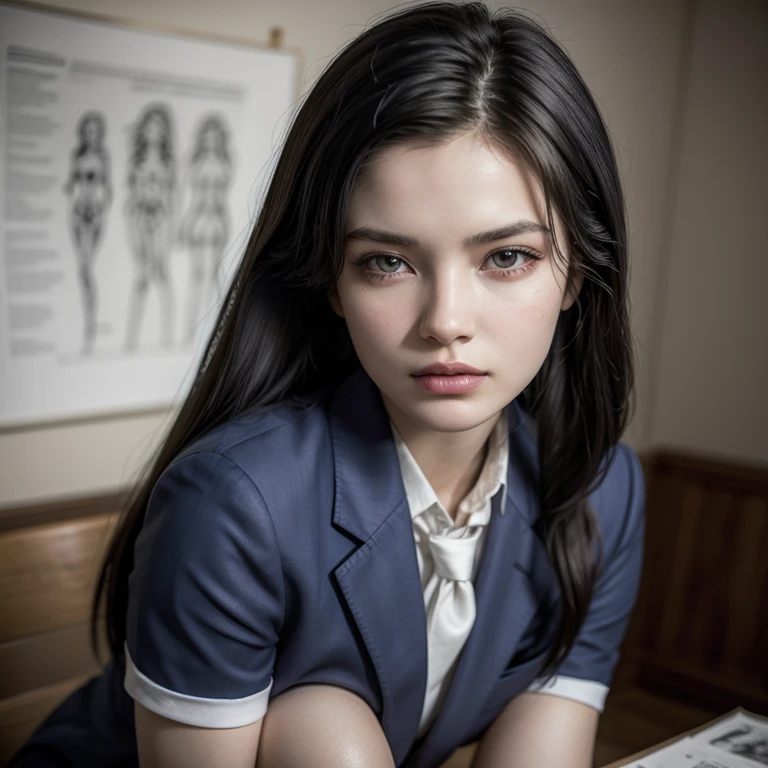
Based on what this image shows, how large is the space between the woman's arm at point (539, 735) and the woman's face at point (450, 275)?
0.50m

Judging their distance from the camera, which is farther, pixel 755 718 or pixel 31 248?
pixel 31 248

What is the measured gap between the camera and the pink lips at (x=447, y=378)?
3.14ft

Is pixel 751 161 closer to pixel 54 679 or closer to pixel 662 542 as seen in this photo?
pixel 662 542

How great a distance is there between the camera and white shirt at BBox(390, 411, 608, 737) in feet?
3.84

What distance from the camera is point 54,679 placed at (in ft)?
5.69

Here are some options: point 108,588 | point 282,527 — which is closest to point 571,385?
point 282,527

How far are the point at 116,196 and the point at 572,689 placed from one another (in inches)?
50.6

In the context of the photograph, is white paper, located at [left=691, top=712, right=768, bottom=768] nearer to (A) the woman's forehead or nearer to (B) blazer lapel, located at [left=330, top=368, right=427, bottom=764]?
(B) blazer lapel, located at [left=330, top=368, right=427, bottom=764]

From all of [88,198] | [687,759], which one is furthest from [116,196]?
[687,759]

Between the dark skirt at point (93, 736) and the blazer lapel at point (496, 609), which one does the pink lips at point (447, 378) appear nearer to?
the blazer lapel at point (496, 609)

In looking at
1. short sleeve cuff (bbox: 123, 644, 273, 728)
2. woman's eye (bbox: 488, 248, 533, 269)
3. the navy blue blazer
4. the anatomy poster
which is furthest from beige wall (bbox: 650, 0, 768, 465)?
short sleeve cuff (bbox: 123, 644, 273, 728)

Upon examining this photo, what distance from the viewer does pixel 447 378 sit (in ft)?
3.16

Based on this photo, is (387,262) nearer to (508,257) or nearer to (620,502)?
(508,257)

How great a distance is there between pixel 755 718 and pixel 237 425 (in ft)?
2.71
